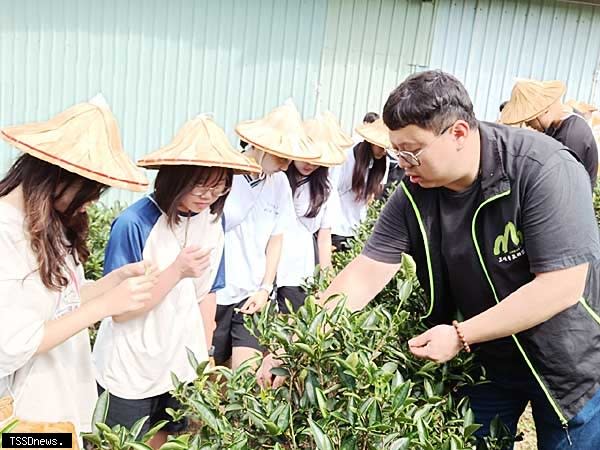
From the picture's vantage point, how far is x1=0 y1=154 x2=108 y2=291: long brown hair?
63.4 inches

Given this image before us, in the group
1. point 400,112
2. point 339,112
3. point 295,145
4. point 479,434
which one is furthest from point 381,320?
point 339,112

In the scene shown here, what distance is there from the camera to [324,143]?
12.7 feet

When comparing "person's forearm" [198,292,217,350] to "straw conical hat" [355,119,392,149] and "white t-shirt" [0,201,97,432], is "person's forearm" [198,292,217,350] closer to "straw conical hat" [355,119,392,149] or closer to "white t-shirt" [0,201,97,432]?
"white t-shirt" [0,201,97,432]

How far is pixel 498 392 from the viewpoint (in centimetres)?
201

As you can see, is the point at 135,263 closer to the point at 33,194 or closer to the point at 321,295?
the point at 33,194

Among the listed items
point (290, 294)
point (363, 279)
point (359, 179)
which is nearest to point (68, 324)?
point (363, 279)

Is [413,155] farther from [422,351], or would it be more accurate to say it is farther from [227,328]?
[227,328]

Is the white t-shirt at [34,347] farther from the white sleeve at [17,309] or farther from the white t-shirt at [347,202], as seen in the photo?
the white t-shirt at [347,202]

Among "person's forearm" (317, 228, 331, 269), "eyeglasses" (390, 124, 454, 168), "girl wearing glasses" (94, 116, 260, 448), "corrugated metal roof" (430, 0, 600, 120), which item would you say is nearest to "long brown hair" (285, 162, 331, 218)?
"person's forearm" (317, 228, 331, 269)

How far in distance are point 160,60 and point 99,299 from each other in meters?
3.88

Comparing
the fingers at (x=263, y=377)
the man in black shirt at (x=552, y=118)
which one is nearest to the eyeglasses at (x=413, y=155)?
the fingers at (x=263, y=377)

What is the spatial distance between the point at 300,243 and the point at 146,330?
159 centimetres

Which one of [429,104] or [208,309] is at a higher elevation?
[429,104]

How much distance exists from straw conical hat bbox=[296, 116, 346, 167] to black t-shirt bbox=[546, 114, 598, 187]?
1516 mm
